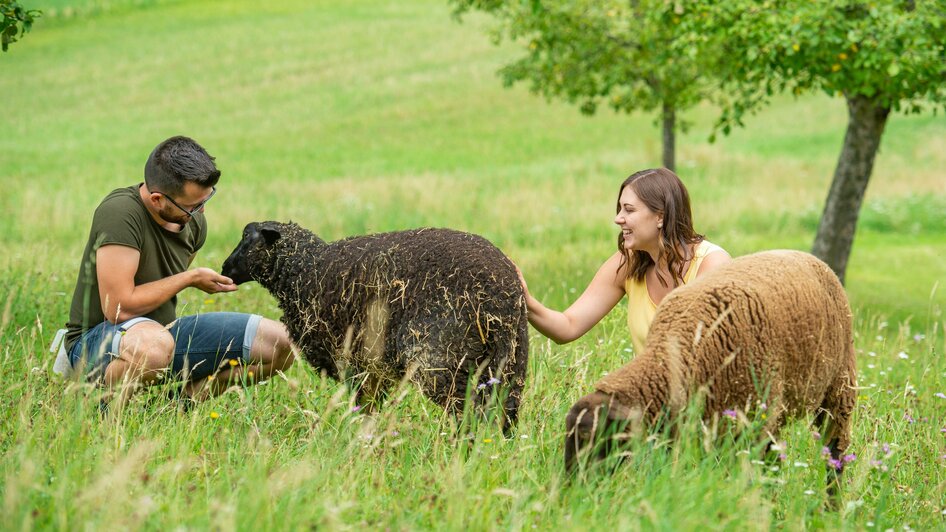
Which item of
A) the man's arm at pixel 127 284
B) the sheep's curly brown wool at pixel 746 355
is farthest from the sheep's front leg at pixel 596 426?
the man's arm at pixel 127 284

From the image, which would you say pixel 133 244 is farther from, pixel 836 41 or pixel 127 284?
pixel 836 41

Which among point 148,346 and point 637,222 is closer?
point 148,346

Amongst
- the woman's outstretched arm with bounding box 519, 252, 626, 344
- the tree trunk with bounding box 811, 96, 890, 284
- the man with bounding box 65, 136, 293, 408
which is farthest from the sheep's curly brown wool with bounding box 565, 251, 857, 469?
the tree trunk with bounding box 811, 96, 890, 284

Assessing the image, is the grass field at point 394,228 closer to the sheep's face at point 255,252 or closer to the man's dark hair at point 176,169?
the sheep's face at point 255,252

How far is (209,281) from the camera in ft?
16.8

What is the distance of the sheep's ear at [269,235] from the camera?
219 inches

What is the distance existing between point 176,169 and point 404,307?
1.37 meters

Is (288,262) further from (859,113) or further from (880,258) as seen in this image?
(880,258)

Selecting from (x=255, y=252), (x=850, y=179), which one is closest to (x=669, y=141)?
(x=850, y=179)

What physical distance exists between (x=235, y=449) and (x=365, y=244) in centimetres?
152

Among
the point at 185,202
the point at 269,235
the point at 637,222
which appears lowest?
the point at 269,235

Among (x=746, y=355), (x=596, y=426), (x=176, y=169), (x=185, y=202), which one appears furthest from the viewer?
(x=185, y=202)

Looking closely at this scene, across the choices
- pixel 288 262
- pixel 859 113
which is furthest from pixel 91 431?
pixel 859 113

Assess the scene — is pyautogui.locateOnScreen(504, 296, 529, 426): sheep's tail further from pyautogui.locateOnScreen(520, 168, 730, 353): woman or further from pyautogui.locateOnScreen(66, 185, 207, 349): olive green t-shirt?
pyautogui.locateOnScreen(66, 185, 207, 349): olive green t-shirt
